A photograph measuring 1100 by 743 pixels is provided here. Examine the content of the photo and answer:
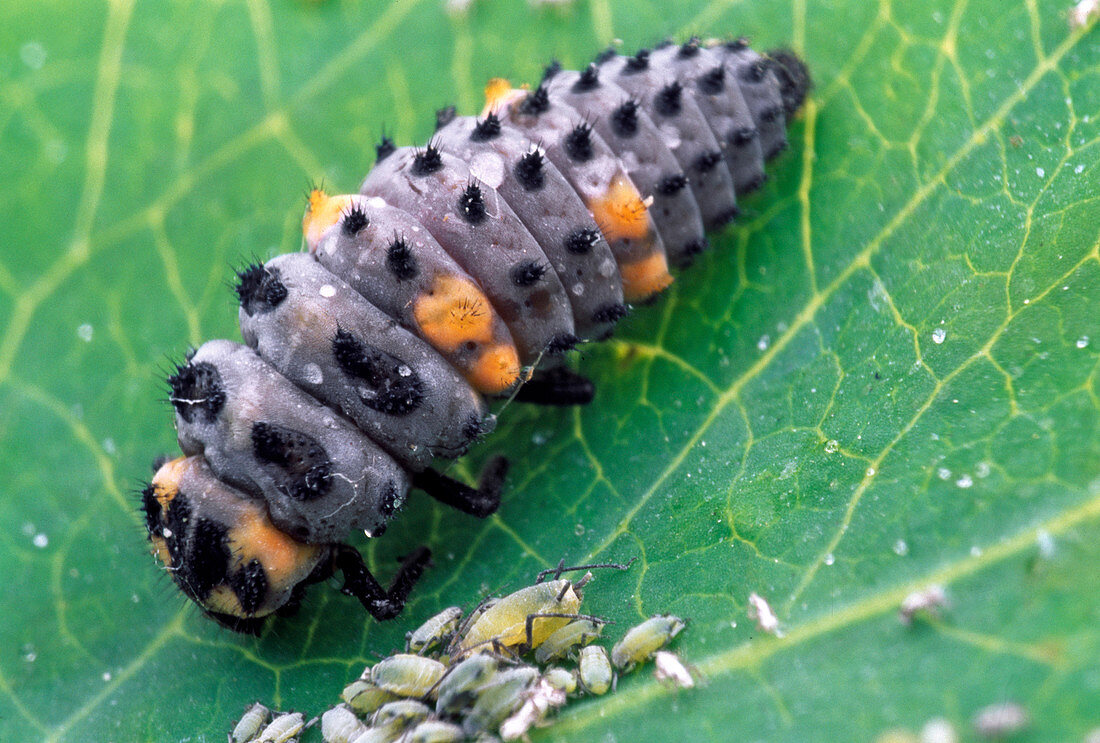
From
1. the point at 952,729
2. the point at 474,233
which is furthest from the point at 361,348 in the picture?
the point at 952,729

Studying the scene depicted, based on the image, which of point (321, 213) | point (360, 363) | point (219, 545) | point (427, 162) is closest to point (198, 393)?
point (219, 545)

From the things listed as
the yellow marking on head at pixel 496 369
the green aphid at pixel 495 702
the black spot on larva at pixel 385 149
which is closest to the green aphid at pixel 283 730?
the green aphid at pixel 495 702

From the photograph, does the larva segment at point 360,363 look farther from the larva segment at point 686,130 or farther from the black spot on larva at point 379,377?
the larva segment at point 686,130

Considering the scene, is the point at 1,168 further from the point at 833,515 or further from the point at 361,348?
the point at 833,515

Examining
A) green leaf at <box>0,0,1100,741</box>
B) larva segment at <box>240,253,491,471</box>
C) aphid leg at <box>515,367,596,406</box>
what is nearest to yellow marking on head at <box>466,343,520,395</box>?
larva segment at <box>240,253,491,471</box>

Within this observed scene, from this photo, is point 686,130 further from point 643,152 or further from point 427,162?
point 427,162
